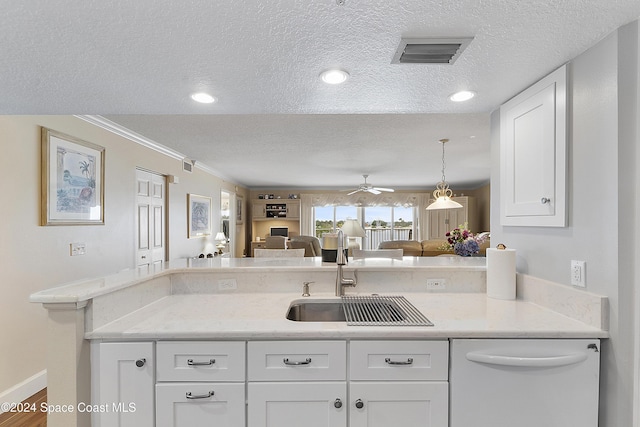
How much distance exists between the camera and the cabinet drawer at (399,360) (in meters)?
1.25

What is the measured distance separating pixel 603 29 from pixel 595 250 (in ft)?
2.94

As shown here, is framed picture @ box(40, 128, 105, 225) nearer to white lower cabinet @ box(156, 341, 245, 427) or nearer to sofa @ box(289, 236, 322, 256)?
white lower cabinet @ box(156, 341, 245, 427)

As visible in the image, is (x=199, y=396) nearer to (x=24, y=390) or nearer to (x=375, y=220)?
(x=24, y=390)

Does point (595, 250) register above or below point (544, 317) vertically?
above

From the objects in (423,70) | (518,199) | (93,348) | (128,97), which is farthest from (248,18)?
(518,199)

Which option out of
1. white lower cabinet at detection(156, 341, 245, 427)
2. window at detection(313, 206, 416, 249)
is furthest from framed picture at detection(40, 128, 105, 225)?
window at detection(313, 206, 416, 249)

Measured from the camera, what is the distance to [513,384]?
124cm

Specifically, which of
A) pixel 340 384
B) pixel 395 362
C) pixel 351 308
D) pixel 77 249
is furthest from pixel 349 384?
pixel 77 249

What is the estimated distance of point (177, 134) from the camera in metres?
3.37

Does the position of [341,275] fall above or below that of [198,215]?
below

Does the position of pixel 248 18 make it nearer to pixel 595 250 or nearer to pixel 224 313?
pixel 224 313

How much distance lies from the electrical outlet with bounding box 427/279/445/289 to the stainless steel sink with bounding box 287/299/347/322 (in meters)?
0.63

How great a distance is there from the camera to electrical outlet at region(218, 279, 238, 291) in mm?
1915

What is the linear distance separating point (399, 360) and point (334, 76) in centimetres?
141
